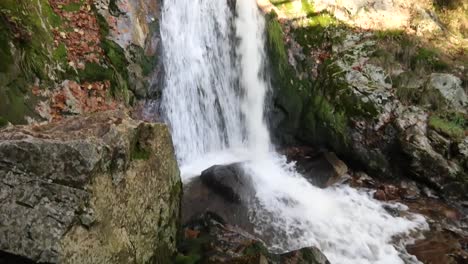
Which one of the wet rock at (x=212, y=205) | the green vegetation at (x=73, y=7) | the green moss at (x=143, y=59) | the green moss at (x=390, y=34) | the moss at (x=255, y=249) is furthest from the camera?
the green moss at (x=390, y=34)

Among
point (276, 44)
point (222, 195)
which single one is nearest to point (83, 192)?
point (222, 195)

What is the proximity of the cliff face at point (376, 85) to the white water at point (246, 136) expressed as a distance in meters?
0.82

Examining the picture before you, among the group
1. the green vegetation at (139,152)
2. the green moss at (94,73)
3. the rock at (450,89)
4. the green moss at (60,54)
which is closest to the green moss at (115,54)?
the green moss at (94,73)

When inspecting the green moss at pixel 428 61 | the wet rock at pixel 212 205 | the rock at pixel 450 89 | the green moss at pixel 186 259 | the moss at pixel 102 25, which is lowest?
the wet rock at pixel 212 205

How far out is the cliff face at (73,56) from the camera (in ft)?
17.9

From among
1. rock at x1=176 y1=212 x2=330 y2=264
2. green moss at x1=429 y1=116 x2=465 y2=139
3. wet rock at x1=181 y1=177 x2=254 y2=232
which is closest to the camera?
rock at x1=176 y1=212 x2=330 y2=264

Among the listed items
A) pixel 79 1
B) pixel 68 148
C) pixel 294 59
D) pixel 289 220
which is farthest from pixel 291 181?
pixel 68 148

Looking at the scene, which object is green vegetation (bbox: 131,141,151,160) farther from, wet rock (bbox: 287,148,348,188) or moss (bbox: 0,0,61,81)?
wet rock (bbox: 287,148,348,188)

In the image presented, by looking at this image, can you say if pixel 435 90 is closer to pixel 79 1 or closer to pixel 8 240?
pixel 79 1

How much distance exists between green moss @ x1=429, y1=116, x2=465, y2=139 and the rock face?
769 cm

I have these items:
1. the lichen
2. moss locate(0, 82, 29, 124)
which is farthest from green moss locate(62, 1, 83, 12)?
the lichen

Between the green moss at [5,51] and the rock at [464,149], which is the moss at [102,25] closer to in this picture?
the green moss at [5,51]

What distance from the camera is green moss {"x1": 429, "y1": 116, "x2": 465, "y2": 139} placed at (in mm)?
9078

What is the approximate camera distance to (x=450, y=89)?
383 inches
